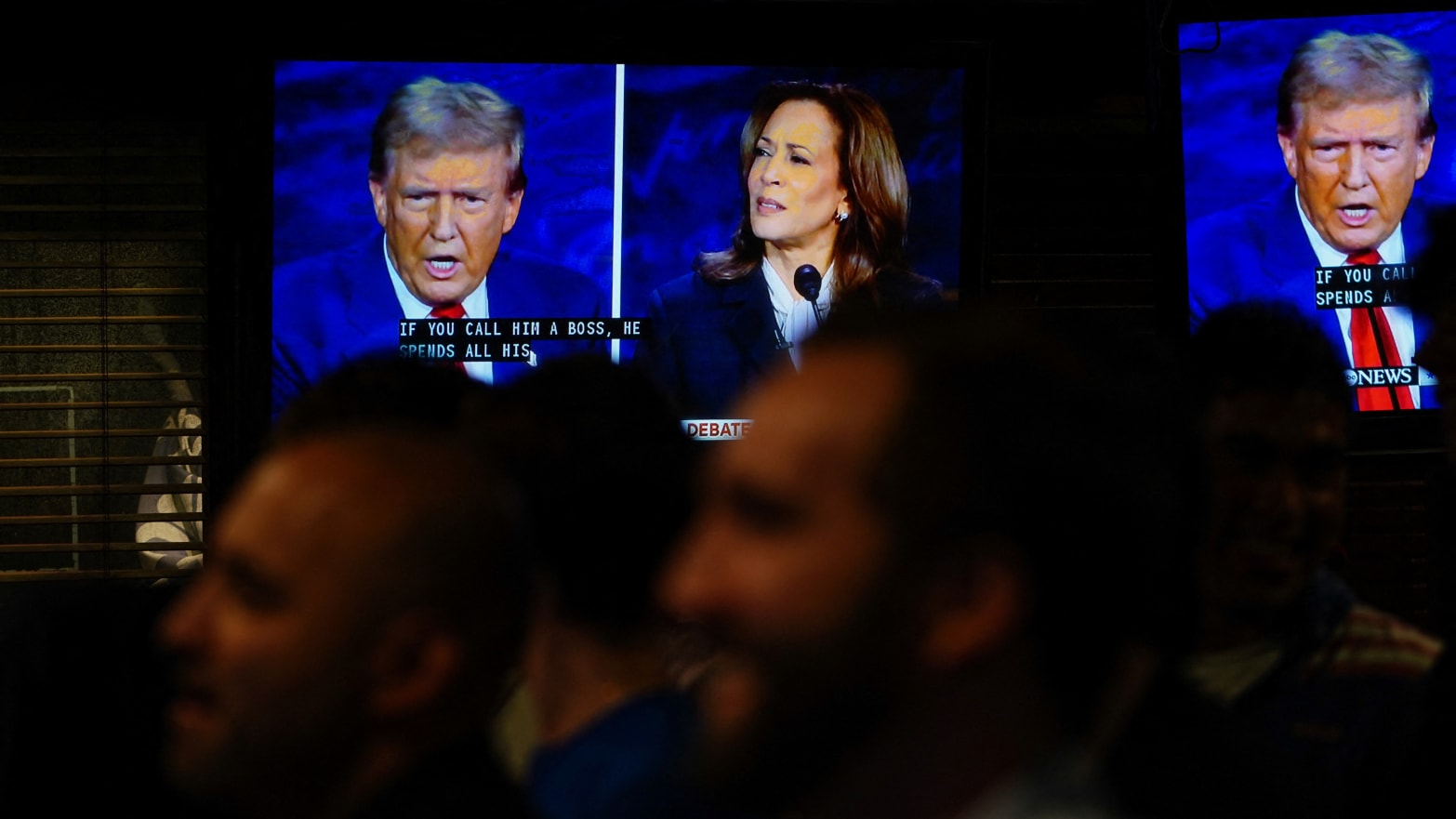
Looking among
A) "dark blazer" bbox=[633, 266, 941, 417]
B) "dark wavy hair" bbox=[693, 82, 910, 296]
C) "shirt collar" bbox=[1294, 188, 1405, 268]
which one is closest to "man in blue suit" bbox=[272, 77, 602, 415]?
"dark blazer" bbox=[633, 266, 941, 417]

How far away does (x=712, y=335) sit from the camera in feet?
12.6

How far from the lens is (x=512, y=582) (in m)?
1.62

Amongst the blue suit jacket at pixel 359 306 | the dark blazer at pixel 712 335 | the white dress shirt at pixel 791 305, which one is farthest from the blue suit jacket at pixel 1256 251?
the blue suit jacket at pixel 359 306

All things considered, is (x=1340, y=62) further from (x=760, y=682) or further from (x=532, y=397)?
(x=760, y=682)

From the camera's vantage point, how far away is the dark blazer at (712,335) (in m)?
3.81

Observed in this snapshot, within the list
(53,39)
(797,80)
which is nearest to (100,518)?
(53,39)

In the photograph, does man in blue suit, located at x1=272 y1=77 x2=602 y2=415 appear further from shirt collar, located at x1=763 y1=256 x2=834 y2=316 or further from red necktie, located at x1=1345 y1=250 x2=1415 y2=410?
red necktie, located at x1=1345 y1=250 x2=1415 y2=410

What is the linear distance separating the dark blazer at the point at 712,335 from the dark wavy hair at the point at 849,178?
0.13ft

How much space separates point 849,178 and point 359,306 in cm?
116

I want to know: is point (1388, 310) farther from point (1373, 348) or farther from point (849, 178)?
point (849, 178)

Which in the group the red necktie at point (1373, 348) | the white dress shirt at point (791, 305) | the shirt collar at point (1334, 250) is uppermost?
the shirt collar at point (1334, 250)

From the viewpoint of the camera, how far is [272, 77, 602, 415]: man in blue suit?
374 centimetres

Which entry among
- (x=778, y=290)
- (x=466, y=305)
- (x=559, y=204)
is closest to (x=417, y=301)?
(x=466, y=305)

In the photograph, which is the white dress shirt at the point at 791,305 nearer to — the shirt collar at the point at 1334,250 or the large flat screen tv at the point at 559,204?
the large flat screen tv at the point at 559,204
